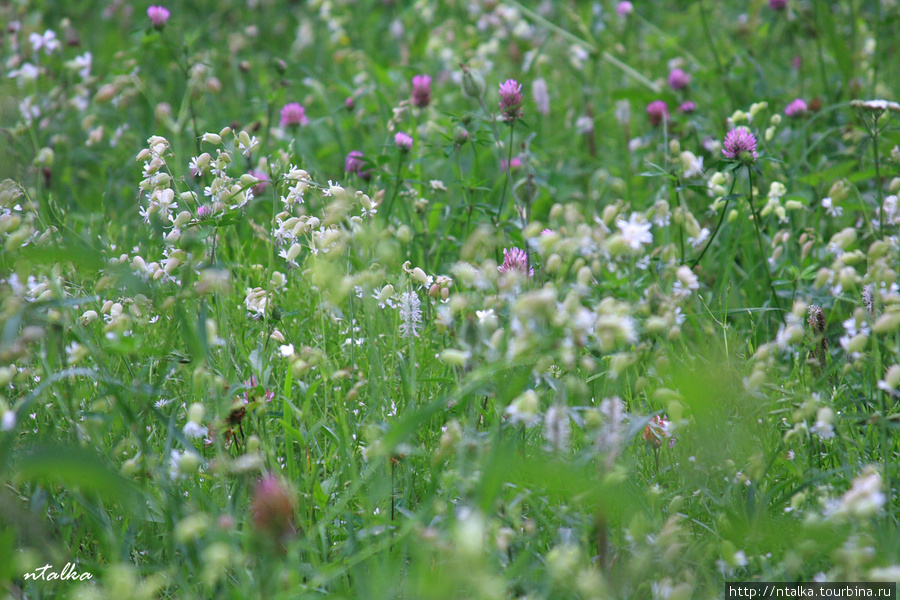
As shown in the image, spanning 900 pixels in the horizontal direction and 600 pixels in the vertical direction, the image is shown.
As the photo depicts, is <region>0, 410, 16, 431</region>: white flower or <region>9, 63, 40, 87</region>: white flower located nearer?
<region>0, 410, 16, 431</region>: white flower

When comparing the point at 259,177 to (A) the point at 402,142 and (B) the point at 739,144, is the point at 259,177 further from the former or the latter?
(B) the point at 739,144

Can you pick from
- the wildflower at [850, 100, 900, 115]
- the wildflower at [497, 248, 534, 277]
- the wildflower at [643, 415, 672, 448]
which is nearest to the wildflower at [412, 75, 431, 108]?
the wildflower at [497, 248, 534, 277]

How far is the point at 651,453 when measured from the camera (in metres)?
1.78

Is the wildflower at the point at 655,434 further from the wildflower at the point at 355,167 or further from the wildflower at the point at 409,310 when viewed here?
the wildflower at the point at 355,167

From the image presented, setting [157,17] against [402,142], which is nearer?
[402,142]

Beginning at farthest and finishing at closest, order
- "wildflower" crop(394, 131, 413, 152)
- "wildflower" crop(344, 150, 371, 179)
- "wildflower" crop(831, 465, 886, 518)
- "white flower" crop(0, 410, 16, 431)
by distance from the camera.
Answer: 1. "wildflower" crop(344, 150, 371, 179)
2. "wildflower" crop(394, 131, 413, 152)
3. "white flower" crop(0, 410, 16, 431)
4. "wildflower" crop(831, 465, 886, 518)

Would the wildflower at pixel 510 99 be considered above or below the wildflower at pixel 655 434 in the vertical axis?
above

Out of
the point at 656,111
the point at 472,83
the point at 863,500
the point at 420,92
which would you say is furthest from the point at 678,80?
the point at 863,500

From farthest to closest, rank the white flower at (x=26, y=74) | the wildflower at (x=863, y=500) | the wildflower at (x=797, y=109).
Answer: the white flower at (x=26, y=74) → the wildflower at (x=797, y=109) → the wildflower at (x=863, y=500)

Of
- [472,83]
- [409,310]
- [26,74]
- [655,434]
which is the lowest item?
[655,434]

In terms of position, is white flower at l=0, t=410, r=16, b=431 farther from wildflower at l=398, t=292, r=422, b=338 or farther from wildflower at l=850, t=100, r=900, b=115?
wildflower at l=850, t=100, r=900, b=115

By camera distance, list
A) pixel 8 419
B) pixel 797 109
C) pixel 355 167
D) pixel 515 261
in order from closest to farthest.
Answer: pixel 8 419 → pixel 515 261 → pixel 355 167 → pixel 797 109

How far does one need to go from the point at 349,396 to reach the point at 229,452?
0.35 metres

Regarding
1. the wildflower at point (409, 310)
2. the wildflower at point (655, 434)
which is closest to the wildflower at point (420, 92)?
the wildflower at point (409, 310)
